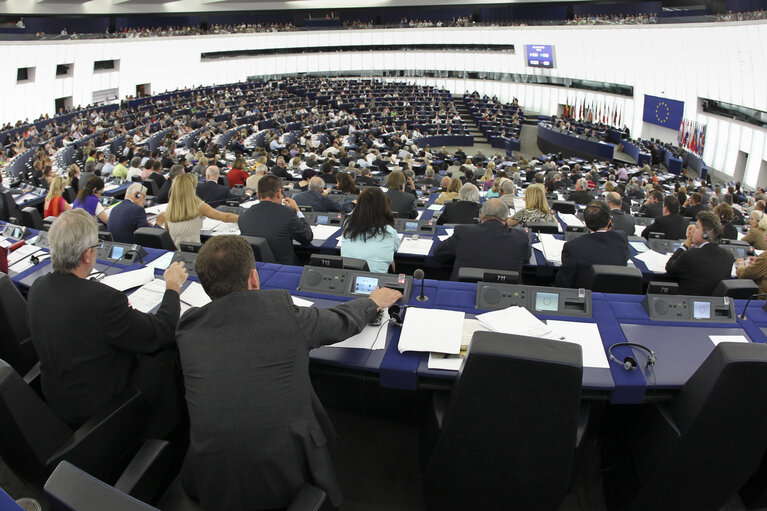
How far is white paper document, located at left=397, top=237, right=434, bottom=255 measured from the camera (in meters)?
4.00

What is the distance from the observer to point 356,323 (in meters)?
2.09

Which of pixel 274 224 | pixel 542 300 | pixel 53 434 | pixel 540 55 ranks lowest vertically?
pixel 53 434

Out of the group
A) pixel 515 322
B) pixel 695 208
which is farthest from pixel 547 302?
pixel 695 208

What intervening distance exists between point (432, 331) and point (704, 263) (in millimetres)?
2140

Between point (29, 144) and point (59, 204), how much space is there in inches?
437

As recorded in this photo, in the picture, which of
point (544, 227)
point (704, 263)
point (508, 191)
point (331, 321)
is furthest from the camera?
point (508, 191)

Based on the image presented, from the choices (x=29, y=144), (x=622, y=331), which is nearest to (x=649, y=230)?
(x=622, y=331)

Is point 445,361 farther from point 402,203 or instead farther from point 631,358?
point 402,203

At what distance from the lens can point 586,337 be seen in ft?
7.79

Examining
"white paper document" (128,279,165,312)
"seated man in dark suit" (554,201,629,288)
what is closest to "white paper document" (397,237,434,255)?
"seated man in dark suit" (554,201,629,288)

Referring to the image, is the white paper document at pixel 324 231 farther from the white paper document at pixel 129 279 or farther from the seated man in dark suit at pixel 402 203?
the white paper document at pixel 129 279

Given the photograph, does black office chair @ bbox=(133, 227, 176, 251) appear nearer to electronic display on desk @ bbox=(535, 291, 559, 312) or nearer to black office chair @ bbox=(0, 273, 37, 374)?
black office chair @ bbox=(0, 273, 37, 374)

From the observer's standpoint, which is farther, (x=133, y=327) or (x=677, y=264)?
(x=677, y=264)

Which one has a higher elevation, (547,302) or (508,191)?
(508,191)
